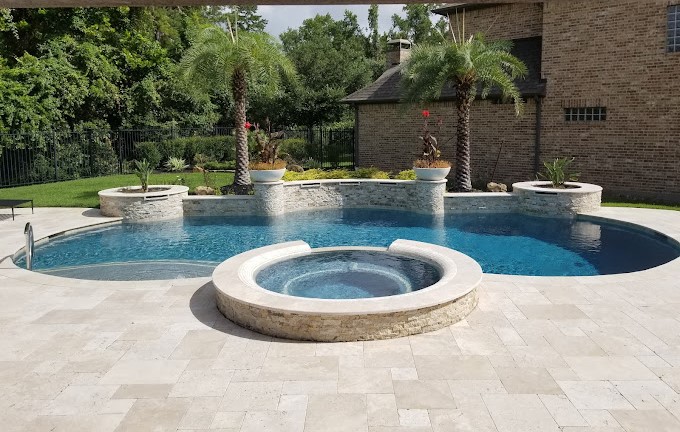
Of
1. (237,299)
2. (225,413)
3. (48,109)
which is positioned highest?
(48,109)

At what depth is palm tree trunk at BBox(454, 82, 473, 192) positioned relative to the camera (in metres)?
17.2

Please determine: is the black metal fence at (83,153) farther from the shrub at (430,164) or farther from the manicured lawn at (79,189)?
the shrub at (430,164)

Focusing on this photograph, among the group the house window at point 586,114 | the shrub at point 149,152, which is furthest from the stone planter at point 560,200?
the shrub at point 149,152

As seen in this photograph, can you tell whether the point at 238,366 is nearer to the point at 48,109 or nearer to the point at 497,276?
the point at 497,276

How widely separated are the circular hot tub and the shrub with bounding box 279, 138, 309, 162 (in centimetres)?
1675

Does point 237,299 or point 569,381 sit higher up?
point 237,299

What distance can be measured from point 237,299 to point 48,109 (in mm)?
21105

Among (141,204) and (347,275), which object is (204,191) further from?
(347,275)

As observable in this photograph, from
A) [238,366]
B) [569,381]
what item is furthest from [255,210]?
[569,381]

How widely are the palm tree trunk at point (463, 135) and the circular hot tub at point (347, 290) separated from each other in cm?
842

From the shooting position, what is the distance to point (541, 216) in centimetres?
1500

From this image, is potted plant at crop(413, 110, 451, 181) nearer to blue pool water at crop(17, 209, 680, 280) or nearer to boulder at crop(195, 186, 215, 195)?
blue pool water at crop(17, 209, 680, 280)

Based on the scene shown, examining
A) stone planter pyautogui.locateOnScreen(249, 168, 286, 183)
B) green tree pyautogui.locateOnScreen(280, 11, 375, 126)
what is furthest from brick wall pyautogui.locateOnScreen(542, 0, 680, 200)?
green tree pyautogui.locateOnScreen(280, 11, 375, 126)

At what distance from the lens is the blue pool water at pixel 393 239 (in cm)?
1075
